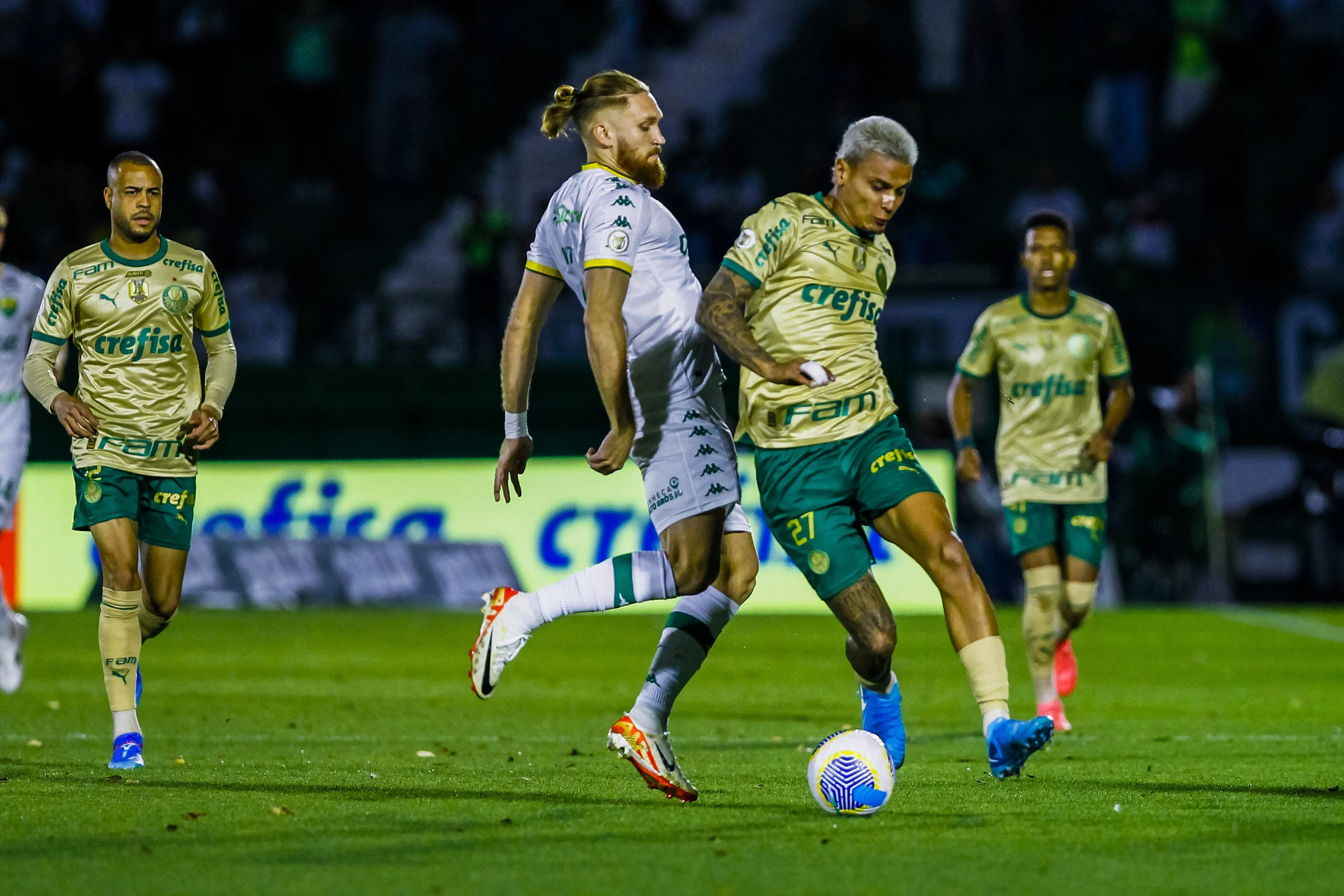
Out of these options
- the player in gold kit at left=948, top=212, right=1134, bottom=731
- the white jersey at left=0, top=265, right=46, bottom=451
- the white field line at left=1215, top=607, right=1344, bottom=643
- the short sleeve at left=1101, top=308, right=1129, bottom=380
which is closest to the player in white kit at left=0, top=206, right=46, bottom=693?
the white jersey at left=0, top=265, right=46, bottom=451

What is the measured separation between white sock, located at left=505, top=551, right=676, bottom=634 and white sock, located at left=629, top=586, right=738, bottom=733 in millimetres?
180

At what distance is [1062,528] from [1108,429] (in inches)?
20.6

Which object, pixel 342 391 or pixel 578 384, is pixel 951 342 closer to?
pixel 578 384

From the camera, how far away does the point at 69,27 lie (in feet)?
72.1

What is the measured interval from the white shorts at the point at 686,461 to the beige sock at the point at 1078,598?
3269 mm

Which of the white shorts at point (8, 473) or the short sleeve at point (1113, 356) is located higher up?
the short sleeve at point (1113, 356)

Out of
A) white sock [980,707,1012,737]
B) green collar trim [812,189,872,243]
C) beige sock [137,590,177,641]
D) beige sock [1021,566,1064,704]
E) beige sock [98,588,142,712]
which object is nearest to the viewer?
white sock [980,707,1012,737]

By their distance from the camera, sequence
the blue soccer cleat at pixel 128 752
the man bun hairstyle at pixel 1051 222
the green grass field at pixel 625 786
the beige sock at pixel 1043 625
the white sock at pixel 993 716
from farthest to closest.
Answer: the man bun hairstyle at pixel 1051 222, the beige sock at pixel 1043 625, the blue soccer cleat at pixel 128 752, the white sock at pixel 993 716, the green grass field at pixel 625 786

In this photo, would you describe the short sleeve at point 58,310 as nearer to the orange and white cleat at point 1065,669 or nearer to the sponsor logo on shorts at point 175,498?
the sponsor logo on shorts at point 175,498

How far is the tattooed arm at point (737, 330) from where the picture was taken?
5.86 meters

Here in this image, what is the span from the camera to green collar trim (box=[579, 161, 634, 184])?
6477 millimetres

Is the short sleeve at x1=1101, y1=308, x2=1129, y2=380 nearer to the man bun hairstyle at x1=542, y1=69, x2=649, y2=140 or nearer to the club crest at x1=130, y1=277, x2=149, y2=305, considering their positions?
the man bun hairstyle at x1=542, y1=69, x2=649, y2=140

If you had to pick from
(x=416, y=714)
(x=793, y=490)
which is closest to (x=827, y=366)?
(x=793, y=490)

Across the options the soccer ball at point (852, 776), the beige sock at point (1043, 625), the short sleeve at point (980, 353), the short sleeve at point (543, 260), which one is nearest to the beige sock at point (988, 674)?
the soccer ball at point (852, 776)
